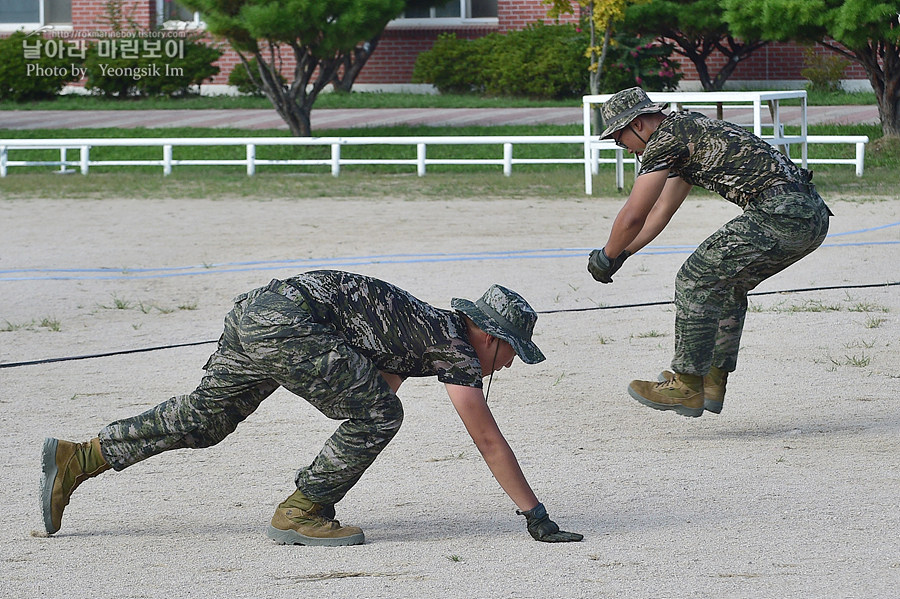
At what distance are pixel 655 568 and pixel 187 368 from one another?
4.06 metres

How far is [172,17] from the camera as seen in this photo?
35.8 m

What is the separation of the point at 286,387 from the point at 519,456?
1646mm

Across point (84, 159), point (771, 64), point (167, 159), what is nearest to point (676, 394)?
point (167, 159)

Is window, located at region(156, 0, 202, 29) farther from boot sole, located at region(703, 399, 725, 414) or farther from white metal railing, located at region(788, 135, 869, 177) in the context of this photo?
boot sole, located at region(703, 399, 725, 414)

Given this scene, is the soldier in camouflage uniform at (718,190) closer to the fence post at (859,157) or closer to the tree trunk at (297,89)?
the fence post at (859,157)

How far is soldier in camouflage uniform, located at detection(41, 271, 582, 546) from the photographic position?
4.36m

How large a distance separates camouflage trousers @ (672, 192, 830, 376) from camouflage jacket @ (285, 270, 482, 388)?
6.25 ft

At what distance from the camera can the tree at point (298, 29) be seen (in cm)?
2270

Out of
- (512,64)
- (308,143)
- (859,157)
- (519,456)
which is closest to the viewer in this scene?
(519,456)

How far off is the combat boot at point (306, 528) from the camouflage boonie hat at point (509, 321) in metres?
0.86

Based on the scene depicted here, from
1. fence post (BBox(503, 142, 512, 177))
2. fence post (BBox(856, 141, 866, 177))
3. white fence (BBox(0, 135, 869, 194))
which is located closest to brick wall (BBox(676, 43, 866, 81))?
white fence (BBox(0, 135, 869, 194))

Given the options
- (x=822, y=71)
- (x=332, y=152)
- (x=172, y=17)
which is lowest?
(x=332, y=152)

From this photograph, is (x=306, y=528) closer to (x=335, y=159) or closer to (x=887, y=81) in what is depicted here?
(x=335, y=159)

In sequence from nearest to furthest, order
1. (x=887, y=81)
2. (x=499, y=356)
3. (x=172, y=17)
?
(x=499, y=356) < (x=887, y=81) < (x=172, y=17)
